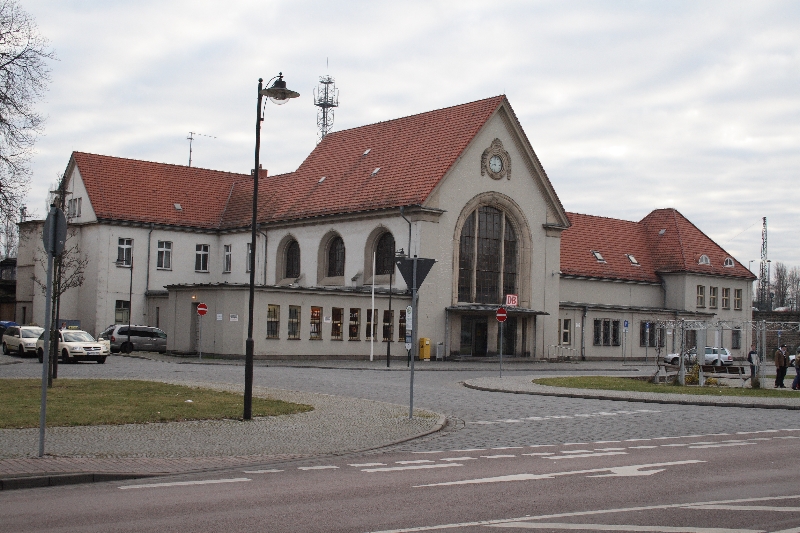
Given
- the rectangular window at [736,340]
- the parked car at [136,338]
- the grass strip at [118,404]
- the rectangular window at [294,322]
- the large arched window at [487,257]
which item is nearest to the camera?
the grass strip at [118,404]

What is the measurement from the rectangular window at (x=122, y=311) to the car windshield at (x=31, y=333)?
555 inches

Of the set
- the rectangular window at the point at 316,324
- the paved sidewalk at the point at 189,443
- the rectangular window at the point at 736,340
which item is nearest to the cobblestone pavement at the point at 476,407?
the paved sidewalk at the point at 189,443

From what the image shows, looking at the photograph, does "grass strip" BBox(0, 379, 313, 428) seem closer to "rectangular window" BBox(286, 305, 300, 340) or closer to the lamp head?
the lamp head

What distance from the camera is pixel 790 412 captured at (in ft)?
84.8

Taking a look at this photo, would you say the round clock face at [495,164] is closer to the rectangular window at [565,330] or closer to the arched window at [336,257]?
the arched window at [336,257]

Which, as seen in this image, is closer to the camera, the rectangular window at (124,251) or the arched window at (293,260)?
the rectangular window at (124,251)

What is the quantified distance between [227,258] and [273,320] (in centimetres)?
1831

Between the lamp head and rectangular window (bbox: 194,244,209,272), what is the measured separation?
48221mm

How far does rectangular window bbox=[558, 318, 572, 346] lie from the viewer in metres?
63.0

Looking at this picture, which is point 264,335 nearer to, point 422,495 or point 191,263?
point 191,263

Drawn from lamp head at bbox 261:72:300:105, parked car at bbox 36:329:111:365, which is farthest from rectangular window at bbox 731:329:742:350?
lamp head at bbox 261:72:300:105

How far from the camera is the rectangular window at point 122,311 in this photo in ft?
199

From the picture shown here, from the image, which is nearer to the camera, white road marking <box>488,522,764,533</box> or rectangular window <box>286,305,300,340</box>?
white road marking <box>488,522,764,533</box>

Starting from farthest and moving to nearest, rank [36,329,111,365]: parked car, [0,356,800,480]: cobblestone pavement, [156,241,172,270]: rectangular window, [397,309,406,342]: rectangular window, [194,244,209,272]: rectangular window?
[194,244,209,272]: rectangular window, [156,241,172,270]: rectangular window, [397,309,406,342]: rectangular window, [36,329,111,365]: parked car, [0,356,800,480]: cobblestone pavement
